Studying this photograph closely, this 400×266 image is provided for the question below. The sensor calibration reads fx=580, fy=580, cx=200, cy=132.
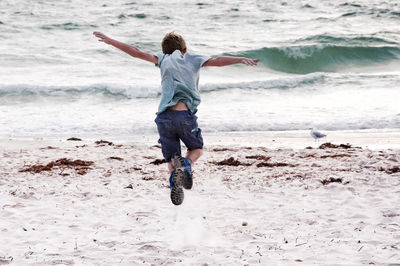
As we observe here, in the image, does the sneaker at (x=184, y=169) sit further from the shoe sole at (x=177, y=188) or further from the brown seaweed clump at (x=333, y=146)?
the brown seaweed clump at (x=333, y=146)

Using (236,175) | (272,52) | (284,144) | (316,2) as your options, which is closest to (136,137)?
(284,144)

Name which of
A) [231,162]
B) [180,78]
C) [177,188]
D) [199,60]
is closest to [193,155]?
[177,188]

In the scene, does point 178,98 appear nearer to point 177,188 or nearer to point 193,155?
point 193,155

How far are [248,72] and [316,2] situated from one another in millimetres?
13266

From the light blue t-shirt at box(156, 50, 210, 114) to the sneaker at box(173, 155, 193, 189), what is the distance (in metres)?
0.46

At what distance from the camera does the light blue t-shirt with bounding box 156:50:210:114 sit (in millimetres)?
5215

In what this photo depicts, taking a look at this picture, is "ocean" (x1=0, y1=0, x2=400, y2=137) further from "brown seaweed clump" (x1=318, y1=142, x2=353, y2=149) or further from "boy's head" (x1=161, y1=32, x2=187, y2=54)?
"boy's head" (x1=161, y1=32, x2=187, y2=54)

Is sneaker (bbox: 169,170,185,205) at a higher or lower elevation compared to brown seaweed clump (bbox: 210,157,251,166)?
higher

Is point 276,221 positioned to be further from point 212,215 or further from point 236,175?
point 236,175

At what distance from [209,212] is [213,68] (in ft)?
72.0

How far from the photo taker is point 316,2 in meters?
39.2

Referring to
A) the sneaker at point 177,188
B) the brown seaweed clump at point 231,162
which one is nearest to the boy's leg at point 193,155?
the sneaker at point 177,188

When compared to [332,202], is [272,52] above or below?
below

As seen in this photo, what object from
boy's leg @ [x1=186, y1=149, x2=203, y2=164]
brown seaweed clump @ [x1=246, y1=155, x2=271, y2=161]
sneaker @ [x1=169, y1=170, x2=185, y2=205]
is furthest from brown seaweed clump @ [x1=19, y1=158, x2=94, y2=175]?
sneaker @ [x1=169, y1=170, x2=185, y2=205]
